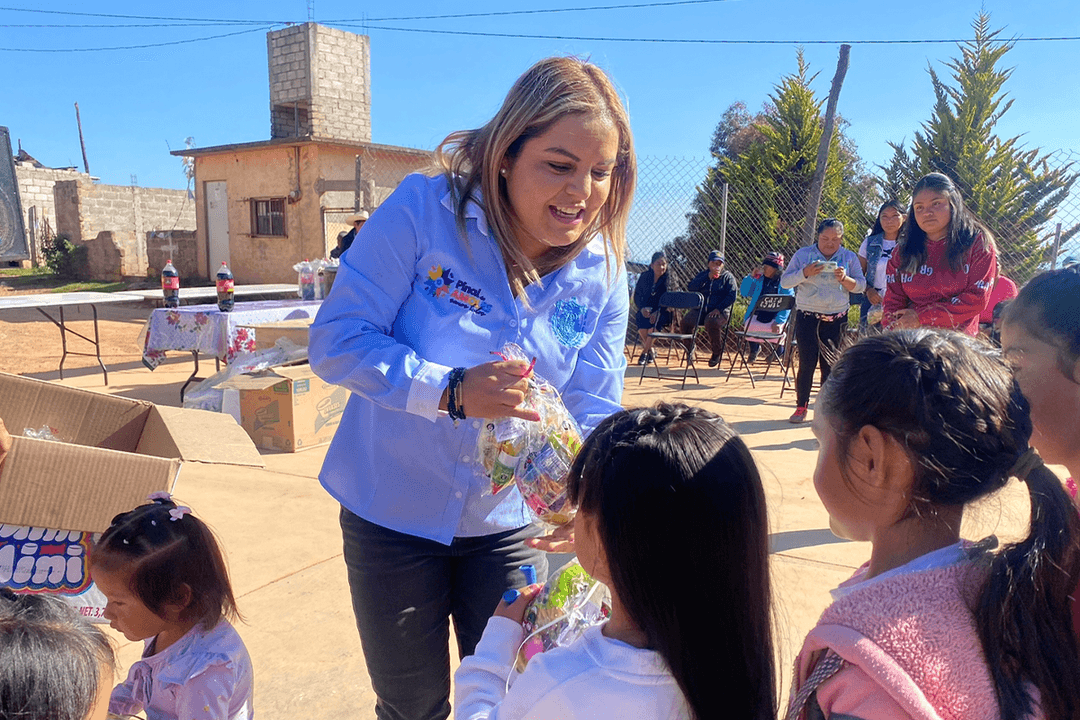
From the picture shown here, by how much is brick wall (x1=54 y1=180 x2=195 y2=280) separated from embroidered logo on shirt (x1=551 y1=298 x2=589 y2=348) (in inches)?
769

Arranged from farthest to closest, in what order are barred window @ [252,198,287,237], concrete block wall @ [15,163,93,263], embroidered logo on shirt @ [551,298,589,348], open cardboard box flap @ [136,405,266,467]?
1. concrete block wall @ [15,163,93,263]
2. barred window @ [252,198,287,237]
3. open cardboard box flap @ [136,405,266,467]
4. embroidered logo on shirt @ [551,298,589,348]

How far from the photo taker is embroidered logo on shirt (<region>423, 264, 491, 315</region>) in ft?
5.21

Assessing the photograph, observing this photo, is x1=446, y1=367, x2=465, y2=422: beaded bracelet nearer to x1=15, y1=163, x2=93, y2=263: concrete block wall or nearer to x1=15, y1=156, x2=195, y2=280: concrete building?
x1=15, y1=156, x2=195, y2=280: concrete building

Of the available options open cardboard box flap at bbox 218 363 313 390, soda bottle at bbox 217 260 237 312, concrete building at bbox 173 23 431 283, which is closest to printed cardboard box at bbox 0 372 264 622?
open cardboard box flap at bbox 218 363 313 390

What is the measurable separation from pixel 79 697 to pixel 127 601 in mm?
794

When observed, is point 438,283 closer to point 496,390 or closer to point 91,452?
point 496,390

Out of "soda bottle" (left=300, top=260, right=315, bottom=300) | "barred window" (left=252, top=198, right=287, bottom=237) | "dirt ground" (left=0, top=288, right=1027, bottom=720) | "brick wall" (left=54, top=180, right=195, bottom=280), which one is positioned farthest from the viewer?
"brick wall" (left=54, top=180, right=195, bottom=280)

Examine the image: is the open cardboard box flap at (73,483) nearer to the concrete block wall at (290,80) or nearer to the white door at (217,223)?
the concrete block wall at (290,80)

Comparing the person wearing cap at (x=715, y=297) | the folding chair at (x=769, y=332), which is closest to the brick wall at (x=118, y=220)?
the person wearing cap at (x=715, y=297)

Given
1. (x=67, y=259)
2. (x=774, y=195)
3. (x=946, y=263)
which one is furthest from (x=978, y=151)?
(x=67, y=259)

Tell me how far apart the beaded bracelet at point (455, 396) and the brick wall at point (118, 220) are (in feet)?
64.6

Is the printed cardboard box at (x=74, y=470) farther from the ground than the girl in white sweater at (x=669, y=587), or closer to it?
closer to it

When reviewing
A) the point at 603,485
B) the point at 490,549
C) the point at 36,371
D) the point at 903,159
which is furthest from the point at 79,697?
the point at 903,159

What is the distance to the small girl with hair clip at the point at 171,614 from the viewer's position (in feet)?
6.10
